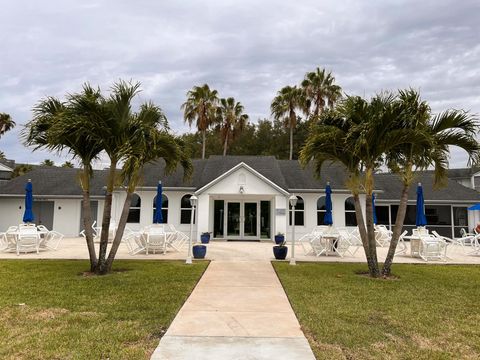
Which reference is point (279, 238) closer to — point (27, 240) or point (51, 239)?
point (51, 239)

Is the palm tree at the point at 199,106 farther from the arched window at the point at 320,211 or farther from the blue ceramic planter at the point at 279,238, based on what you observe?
the blue ceramic planter at the point at 279,238

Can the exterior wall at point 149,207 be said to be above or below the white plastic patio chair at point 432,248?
above

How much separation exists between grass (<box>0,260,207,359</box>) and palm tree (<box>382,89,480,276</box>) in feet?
21.5

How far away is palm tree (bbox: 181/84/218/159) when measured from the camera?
111ft

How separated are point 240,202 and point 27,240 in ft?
36.8

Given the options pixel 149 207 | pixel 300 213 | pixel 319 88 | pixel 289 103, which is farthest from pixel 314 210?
pixel 319 88

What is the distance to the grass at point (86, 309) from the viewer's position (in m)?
4.70

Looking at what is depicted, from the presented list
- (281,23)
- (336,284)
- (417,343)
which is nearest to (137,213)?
(281,23)

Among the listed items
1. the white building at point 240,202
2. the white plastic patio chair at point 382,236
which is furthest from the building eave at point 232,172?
the white plastic patio chair at point 382,236

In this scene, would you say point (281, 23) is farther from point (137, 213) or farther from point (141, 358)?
point (137, 213)

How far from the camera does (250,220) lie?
853 inches

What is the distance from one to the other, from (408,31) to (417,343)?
11.3 m

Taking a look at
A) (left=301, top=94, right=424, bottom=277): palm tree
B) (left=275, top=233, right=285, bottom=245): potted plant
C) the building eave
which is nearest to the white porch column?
the building eave

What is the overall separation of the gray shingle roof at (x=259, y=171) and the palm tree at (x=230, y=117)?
1113cm
